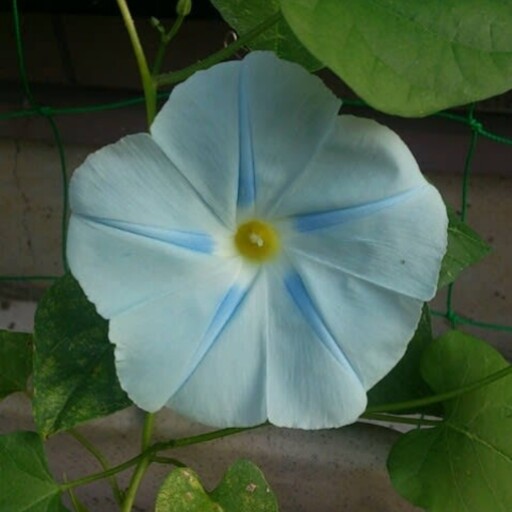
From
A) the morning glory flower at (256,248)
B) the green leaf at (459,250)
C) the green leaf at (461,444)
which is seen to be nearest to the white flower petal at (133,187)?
the morning glory flower at (256,248)

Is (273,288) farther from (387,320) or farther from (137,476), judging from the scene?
(137,476)

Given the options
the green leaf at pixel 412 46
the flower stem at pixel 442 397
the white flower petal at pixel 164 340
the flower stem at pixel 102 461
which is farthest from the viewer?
the flower stem at pixel 102 461

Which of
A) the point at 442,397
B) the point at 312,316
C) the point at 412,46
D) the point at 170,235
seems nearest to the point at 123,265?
the point at 170,235

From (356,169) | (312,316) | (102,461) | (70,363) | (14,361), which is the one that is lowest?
(102,461)

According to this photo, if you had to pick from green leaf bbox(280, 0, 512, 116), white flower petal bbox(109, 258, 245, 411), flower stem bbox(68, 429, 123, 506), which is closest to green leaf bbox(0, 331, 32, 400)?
flower stem bbox(68, 429, 123, 506)

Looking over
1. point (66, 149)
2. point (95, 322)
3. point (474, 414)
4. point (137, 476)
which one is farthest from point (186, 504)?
point (66, 149)

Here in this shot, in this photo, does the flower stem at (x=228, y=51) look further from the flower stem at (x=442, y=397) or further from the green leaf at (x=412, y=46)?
the flower stem at (x=442, y=397)

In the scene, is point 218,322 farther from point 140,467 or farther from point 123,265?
point 140,467
